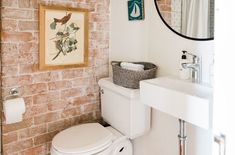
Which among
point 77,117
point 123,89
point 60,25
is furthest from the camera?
point 77,117

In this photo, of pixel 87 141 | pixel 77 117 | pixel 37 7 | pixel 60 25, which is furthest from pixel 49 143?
pixel 37 7

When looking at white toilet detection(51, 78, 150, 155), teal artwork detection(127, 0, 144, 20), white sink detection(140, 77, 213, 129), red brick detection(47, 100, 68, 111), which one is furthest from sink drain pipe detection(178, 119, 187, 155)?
red brick detection(47, 100, 68, 111)

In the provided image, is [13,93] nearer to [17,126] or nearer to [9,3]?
[17,126]

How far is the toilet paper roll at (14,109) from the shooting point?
5.31ft

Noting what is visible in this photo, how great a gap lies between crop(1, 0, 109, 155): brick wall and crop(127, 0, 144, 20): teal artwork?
30 centimetres

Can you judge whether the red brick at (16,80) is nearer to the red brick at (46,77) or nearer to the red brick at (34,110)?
the red brick at (46,77)

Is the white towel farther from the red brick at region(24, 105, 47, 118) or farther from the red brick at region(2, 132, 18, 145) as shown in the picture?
the red brick at region(2, 132, 18, 145)

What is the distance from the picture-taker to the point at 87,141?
1623 mm

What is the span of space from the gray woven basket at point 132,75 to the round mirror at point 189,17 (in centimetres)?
33

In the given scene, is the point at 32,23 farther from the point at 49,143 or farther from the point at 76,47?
the point at 49,143

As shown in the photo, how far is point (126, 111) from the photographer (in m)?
1.74

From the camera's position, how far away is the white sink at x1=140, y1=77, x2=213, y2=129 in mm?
1101

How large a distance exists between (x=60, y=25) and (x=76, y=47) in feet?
0.71

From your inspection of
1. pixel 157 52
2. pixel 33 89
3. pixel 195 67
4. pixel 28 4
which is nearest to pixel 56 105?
pixel 33 89
